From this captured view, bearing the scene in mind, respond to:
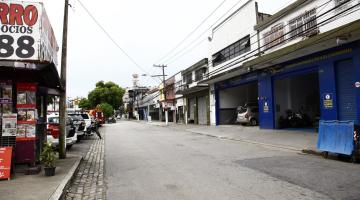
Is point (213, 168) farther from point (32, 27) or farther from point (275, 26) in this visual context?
point (275, 26)

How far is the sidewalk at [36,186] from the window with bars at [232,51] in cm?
2000

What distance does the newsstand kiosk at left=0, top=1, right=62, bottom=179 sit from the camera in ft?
27.5

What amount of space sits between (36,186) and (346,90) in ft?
48.3

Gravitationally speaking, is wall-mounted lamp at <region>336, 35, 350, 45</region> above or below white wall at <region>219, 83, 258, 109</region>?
→ above

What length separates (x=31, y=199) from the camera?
6609 mm

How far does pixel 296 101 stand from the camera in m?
25.4

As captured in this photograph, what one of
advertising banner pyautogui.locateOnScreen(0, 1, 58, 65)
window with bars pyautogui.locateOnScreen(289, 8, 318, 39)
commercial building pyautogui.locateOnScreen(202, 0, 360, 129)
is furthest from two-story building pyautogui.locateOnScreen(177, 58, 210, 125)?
advertising banner pyautogui.locateOnScreen(0, 1, 58, 65)

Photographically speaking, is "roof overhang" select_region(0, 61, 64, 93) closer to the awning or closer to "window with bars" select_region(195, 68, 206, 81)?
the awning

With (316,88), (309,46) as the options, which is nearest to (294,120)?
(316,88)

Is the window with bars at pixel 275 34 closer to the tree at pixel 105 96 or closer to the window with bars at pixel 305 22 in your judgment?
the window with bars at pixel 305 22

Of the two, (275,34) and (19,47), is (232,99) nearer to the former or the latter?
(275,34)

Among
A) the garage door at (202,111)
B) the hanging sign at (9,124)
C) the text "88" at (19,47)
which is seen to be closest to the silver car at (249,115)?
the garage door at (202,111)

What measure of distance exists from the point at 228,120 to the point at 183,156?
21491mm

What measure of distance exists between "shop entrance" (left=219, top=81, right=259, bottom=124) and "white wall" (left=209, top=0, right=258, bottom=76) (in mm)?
3439
